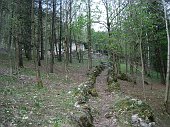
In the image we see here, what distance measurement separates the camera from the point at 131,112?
1510 centimetres

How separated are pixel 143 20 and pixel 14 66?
42.9 feet

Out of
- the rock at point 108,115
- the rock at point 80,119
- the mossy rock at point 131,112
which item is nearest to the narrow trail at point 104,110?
the rock at point 108,115

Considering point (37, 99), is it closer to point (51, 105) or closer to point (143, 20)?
point (51, 105)

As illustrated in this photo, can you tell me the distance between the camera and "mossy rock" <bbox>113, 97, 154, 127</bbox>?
14633mm

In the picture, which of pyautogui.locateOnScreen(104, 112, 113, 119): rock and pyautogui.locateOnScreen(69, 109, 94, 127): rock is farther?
pyautogui.locateOnScreen(104, 112, 113, 119): rock

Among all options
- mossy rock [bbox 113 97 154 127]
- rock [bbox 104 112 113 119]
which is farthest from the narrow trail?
mossy rock [bbox 113 97 154 127]

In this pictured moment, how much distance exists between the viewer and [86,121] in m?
12.4

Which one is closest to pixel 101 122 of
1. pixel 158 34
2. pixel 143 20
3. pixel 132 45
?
pixel 143 20

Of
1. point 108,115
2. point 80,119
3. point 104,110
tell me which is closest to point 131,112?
point 108,115

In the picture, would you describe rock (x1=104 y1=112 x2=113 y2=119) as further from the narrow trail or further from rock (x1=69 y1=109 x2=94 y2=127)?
rock (x1=69 y1=109 x2=94 y2=127)

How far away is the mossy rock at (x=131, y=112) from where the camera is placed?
1463 centimetres

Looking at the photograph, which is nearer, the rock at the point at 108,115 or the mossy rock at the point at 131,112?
the mossy rock at the point at 131,112

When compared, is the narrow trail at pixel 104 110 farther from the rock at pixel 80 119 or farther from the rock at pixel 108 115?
the rock at pixel 80 119

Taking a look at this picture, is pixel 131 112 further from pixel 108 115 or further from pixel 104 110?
pixel 104 110
